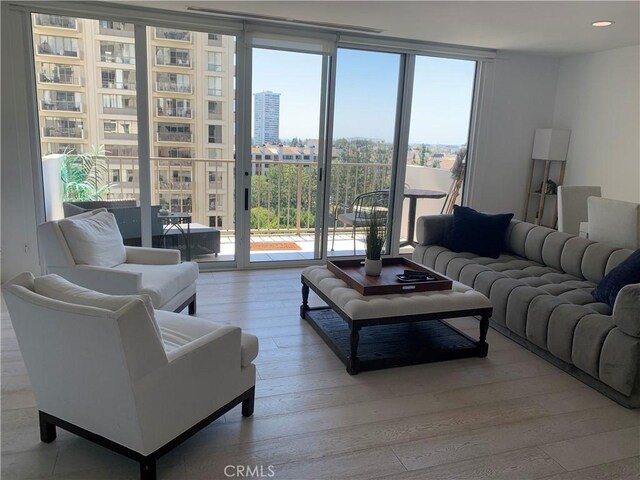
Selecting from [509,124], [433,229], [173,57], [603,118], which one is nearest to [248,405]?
[433,229]

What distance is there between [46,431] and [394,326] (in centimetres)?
229

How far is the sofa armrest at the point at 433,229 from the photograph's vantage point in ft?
14.4

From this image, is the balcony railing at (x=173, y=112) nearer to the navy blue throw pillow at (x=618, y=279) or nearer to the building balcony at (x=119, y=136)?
the building balcony at (x=119, y=136)

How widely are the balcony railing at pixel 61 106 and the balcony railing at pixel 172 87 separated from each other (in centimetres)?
72

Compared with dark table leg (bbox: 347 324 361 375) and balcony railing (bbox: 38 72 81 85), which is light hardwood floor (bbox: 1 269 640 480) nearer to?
dark table leg (bbox: 347 324 361 375)

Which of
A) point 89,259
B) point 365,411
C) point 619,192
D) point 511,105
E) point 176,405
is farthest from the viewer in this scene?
point 511,105

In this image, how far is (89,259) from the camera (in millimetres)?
3158

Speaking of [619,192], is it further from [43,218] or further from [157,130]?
[43,218]

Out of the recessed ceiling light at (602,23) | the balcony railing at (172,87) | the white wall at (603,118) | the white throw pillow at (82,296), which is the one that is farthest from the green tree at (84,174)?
the white wall at (603,118)

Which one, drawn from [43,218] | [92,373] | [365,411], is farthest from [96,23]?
[365,411]

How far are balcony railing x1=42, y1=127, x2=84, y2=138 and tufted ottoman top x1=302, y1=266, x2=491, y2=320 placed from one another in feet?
9.09

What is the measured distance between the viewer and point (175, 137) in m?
4.62

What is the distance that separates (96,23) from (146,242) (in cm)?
199

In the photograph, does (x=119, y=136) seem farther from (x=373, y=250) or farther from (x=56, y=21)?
(x=373, y=250)
